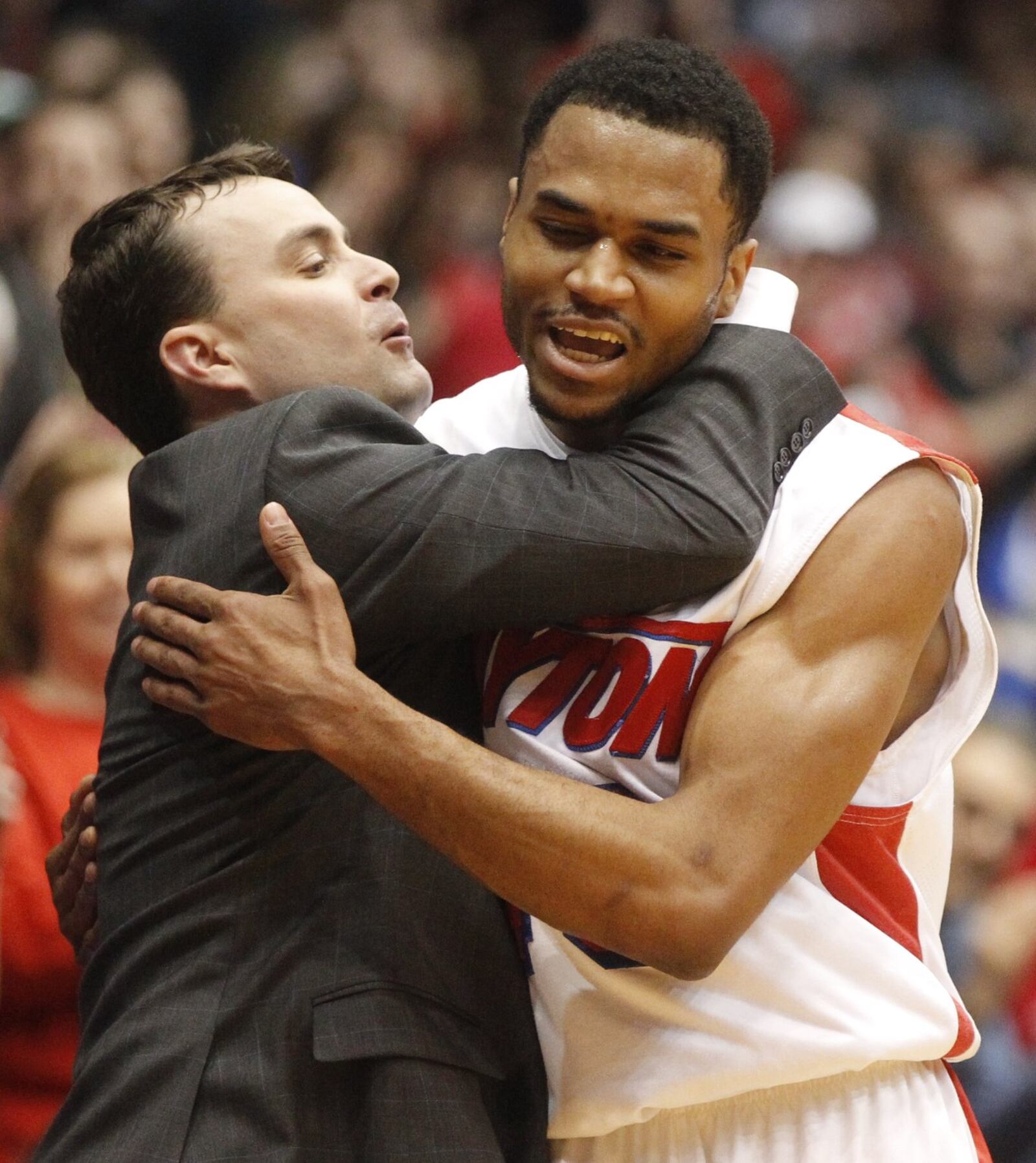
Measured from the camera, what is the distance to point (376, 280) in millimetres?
2793

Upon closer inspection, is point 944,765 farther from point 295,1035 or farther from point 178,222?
point 178,222

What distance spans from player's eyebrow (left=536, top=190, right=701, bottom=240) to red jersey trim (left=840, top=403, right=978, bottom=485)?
12.8 inches

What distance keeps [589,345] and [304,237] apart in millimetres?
579

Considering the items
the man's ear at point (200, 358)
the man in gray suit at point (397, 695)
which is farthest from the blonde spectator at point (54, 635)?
the man's ear at point (200, 358)

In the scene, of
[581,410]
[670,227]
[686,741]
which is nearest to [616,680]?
[686,741]

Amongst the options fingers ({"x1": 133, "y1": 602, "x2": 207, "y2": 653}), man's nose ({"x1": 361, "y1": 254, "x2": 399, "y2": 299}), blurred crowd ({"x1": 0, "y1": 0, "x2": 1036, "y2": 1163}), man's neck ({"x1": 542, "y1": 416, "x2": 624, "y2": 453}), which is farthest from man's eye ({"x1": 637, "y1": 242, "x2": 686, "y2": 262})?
blurred crowd ({"x1": 0, "y1": 0, "x2": 1036, "y2": 1163})

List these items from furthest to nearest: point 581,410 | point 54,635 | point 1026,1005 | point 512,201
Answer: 1. point 1026,1005
2. point 54,635
3. point 512,201
4. point 581,410

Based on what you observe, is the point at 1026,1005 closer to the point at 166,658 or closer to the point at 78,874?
the point at 78,874

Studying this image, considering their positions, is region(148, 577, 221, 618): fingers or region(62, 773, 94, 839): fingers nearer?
region(148, 577, 221, 618): fingers

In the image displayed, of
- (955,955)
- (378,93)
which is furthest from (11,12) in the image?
(955,955)

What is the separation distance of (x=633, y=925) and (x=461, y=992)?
12.0 inches

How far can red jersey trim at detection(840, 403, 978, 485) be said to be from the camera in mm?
2291

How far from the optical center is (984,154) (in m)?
7.65

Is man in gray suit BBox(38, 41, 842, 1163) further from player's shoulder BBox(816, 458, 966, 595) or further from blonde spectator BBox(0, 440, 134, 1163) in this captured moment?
blonde spectator BBox(0, 440, 134, 1163)
